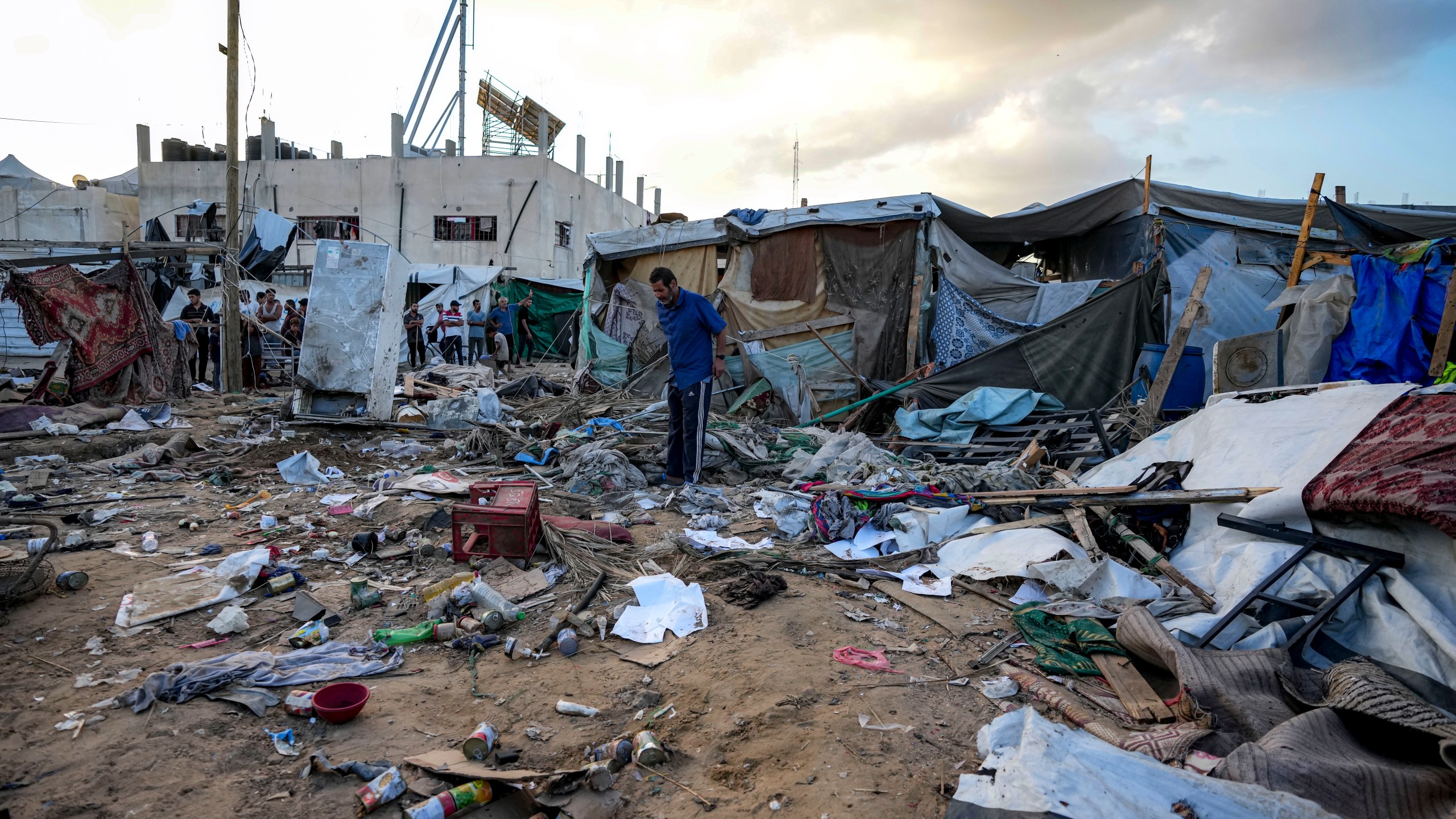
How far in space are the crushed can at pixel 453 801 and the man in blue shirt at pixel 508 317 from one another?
1307 centimetres

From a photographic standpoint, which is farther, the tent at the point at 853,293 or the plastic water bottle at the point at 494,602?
the tent at the point at 853,293

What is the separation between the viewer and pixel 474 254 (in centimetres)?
2258

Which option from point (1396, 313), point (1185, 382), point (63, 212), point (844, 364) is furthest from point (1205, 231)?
point (63, 212)

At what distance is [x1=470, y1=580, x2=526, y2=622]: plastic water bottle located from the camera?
11.3ft

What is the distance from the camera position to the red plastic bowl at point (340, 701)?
2.51 metres

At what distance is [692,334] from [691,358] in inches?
7.5

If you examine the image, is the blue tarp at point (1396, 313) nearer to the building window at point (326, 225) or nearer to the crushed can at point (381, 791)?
the crushed can at point (381, 791)

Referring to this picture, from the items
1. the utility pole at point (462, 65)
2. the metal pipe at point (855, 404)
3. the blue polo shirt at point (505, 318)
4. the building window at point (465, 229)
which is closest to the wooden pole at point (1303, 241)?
the metal pipe at point (855, 404)

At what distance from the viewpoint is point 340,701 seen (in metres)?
2.59

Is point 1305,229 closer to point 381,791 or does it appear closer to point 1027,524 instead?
point 1027,524

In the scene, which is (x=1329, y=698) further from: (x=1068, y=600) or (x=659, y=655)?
(x=659, y=655)

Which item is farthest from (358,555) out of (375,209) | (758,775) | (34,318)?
(375,209)

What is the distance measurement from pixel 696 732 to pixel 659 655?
0.62 meters

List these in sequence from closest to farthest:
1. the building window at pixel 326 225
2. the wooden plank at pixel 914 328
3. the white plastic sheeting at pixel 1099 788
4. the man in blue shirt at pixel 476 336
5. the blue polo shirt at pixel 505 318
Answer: the white plastic sheeting at pixel 1099 788 < the wooden plank at pixel 914 328 < the blue polo shirt at pixel 505 318 < the man in blue shirt at pixel 476 336 < the building window at pixel 326 225
